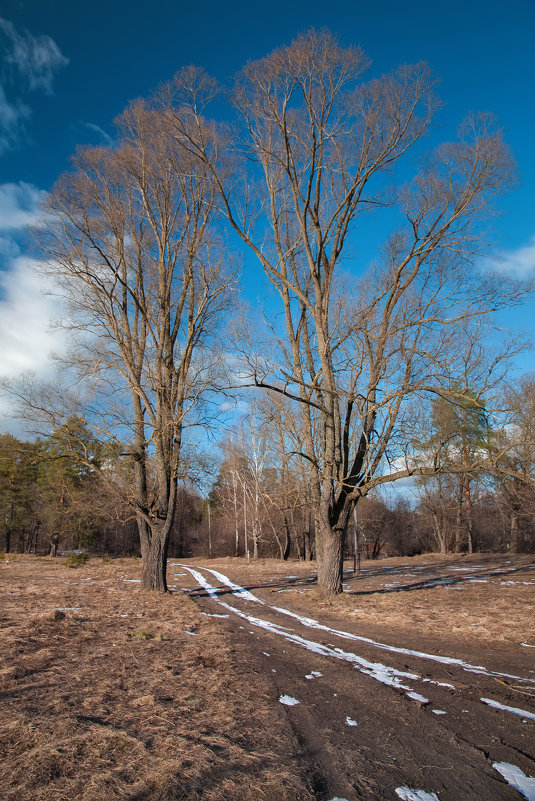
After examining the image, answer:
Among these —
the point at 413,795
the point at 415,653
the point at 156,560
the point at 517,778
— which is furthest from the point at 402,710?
the point at 156,560

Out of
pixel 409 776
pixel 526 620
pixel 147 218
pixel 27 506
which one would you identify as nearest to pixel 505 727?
pixel 409 776

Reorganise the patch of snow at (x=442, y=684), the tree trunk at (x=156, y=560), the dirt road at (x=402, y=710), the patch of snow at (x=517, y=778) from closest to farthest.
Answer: the patch of snow at (x=517, y=778) → the dirt road at (x=402, y=710) → the patch of snow at (x=442, y=684) → the tree trunk at (x=156, y=560)

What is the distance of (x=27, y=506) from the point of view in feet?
127

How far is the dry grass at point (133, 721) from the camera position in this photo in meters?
2.21

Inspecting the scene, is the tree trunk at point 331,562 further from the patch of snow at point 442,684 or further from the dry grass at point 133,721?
the patch of snow at point 442,684

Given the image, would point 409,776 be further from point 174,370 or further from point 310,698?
point 174,370

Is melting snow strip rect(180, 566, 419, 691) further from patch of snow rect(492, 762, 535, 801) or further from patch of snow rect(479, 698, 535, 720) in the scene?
patch of snow rect(492, 762, 535, 801)

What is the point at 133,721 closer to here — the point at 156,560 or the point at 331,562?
the point at 331,562

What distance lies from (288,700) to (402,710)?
0.92 m

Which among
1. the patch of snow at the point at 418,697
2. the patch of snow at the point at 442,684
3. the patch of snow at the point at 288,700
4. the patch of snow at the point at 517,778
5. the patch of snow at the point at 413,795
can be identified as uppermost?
the patch of snow at the point at 413,795

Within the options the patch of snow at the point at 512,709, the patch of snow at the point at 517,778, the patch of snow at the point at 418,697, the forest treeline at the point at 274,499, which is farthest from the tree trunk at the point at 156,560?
the patch of snow at the point at 517,778

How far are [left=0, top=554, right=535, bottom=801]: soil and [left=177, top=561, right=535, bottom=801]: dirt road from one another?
16mm

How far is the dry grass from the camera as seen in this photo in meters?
2.21

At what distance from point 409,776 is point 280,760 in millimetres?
728
